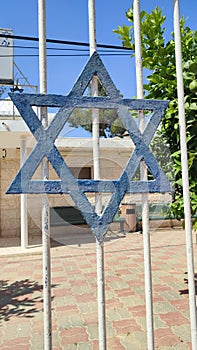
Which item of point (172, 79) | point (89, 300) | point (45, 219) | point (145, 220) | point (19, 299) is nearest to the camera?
point (45, 219)

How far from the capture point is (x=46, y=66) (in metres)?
1.39

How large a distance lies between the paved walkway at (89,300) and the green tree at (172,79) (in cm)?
120

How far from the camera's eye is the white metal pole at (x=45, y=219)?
4.33ft

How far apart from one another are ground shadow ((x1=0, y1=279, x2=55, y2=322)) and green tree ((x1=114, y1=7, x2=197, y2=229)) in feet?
6.96

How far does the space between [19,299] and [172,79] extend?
3.32 meters

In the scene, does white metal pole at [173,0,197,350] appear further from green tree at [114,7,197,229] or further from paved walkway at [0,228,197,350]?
paved walkway at [0,228,197,350]

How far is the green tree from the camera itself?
2426 millimetres

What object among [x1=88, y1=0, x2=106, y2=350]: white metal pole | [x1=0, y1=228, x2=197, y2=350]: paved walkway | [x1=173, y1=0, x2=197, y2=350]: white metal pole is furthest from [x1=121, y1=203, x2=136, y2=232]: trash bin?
[x1=88, y1=0, x2=106, y2=350]: white metal pole

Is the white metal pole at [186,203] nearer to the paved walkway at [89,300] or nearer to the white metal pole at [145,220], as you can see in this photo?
the white metal pole at [145,220]

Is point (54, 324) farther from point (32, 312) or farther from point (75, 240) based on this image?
point (75, 240)

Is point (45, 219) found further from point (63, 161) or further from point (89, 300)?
point (89, 300)

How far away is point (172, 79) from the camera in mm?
2729

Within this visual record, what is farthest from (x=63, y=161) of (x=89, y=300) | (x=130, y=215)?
(x=130, y=215)

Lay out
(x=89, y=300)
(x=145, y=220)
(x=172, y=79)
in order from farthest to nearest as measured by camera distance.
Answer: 1. (x=89, y=300)
2. (x=172, y=79)
3. (x=145, y=220)
